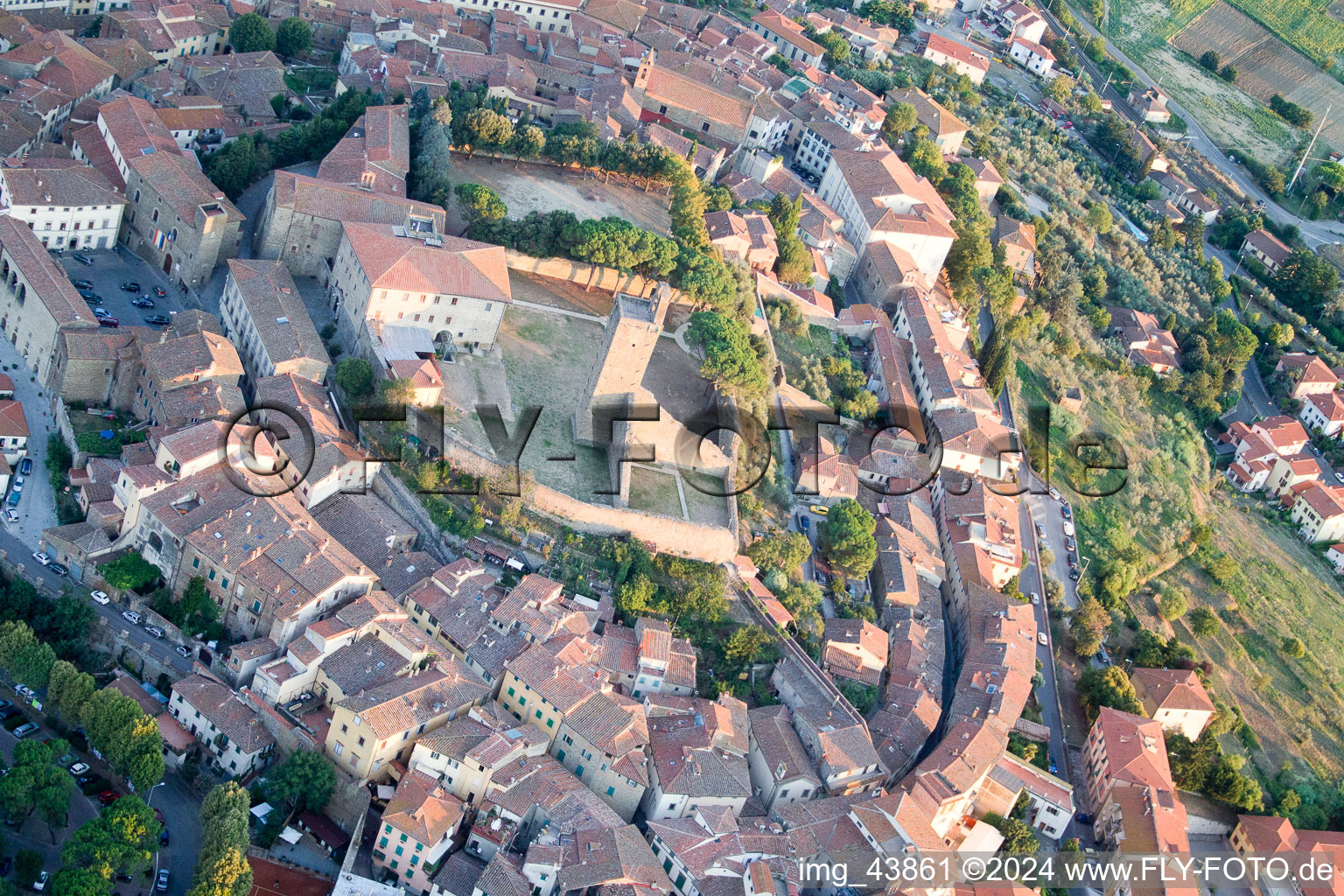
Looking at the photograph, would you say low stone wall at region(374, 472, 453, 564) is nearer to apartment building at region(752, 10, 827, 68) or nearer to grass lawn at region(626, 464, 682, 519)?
grass lawn at region(626, 464, 682, 519)

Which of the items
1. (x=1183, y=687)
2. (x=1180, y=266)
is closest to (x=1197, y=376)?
(x=1180, y=266)

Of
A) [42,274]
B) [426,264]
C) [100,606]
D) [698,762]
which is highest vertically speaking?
[426,264]

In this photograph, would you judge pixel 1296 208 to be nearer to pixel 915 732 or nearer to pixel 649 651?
pixel 915 732

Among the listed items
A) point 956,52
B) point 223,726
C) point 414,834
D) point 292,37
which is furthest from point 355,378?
point 956,52

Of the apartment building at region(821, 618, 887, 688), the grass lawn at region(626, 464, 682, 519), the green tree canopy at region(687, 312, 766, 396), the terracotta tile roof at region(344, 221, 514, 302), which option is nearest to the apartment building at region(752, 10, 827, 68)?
the green tree canopy at region(687, 312, 766, 396)

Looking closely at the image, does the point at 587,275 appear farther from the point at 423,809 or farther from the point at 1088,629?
the point at 1088,629
